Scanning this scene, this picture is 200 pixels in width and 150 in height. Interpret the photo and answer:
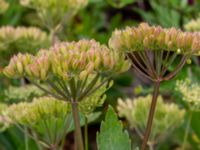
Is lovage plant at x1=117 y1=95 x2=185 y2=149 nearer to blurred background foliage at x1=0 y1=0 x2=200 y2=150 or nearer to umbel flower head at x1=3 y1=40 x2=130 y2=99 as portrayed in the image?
blurred background foliage at x1=0 y1=0 x2=200 y2=150

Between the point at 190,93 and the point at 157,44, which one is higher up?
the point at 157,44

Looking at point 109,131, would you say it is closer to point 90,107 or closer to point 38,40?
point 90,107

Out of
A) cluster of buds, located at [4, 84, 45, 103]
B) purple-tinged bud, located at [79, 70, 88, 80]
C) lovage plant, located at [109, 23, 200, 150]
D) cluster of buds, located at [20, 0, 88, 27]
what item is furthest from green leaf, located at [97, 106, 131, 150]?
cluster of buds, located at [20, 0, 88, 27]

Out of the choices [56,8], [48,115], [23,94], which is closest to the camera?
[48,115]

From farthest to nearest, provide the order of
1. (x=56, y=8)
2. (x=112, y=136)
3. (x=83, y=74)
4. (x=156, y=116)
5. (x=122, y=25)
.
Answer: (x=122, y=25), (x=56, y=8), (x=156, y=116), (x=112, y=136), (x=83, y=74)

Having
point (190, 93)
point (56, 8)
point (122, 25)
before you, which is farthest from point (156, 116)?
point (122, 25)

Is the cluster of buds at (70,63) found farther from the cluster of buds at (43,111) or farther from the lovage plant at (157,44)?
the cluster of buds at (43,111)

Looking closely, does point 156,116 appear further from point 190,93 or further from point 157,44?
point 157,44
